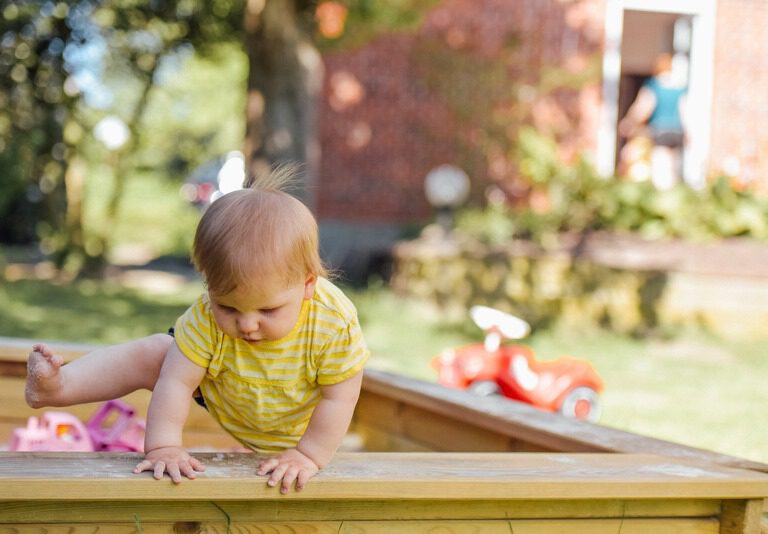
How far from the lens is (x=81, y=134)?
13828 millimetres

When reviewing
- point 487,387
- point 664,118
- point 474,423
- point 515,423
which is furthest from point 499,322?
point 664,118

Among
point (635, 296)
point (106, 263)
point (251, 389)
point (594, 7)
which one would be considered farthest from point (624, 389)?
point (106, 263)

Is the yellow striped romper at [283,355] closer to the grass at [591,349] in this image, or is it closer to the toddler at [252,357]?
the toddler at [252,357]

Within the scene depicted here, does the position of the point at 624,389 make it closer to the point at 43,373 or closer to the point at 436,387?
the point at 436,387

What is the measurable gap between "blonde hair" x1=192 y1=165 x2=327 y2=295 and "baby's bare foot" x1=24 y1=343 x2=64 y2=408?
1.41ft

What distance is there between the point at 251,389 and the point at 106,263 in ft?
37.7

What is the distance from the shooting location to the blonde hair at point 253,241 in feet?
6.56

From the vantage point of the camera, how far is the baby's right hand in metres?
1.91

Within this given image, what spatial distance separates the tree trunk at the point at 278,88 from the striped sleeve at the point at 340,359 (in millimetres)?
5846

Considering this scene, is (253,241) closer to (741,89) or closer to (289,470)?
(289,470)

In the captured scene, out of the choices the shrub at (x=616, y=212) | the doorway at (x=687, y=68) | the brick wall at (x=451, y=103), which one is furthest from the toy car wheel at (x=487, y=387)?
the doorway at (x=687, y=68)

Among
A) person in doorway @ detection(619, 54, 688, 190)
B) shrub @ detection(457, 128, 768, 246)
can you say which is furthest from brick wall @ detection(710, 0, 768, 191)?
shrub @ detection(457, 128, 768, 246)

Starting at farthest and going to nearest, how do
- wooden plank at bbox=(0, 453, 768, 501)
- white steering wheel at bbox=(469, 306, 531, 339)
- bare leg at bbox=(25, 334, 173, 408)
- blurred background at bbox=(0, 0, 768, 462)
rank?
blurred background at bbox=(0, 0, 768, 462), white steering wheel at bbox=(469, 306, 531, 339), bare leg at bbox=(25, 334, 173, 408), wooden plank at bbox=(0, 453, 768, 501)

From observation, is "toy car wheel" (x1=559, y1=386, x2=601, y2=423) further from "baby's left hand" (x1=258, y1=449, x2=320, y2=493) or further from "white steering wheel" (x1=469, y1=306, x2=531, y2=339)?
"baby's left hand" (x1=258, y1=449, x2=320, y2=493)
